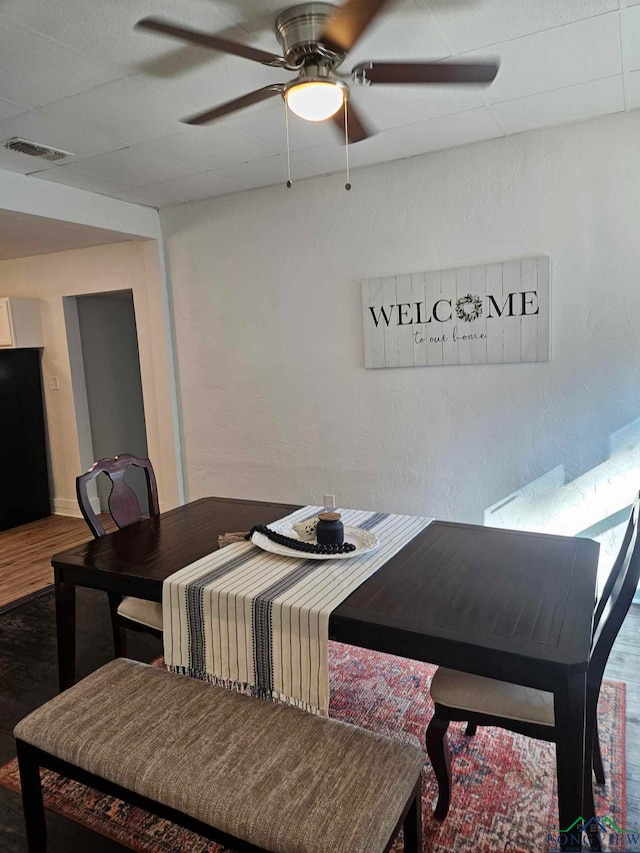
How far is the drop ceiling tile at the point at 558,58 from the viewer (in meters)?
2.04

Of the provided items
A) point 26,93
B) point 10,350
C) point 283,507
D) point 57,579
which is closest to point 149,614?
point 57,579

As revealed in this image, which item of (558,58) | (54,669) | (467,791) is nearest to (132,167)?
(558,58)

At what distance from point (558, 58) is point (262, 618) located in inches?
93.8

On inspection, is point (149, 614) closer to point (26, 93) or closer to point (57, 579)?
point (57, 579)

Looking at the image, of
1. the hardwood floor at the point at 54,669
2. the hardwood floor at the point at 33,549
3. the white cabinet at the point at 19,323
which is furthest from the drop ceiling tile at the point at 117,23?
the white cabinet at the point at 19,323

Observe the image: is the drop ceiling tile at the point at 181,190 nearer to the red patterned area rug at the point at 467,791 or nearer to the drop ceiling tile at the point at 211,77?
the drop ceiling tile at the point at 211,77

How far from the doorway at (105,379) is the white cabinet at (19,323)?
12.9 inches

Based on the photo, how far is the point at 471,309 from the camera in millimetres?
3240

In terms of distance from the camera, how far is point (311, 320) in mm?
3789

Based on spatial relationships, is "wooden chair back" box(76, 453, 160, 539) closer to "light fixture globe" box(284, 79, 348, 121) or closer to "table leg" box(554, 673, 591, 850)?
"light fixture globe" box(284, 79, 348, 121)

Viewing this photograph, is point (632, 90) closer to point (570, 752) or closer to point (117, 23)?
point (117, 23)

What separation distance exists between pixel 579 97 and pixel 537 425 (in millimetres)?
1620

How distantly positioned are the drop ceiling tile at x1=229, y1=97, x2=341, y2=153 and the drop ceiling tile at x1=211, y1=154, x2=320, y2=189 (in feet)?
0.66

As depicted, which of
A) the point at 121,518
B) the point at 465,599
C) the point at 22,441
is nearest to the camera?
the point at 465,599
